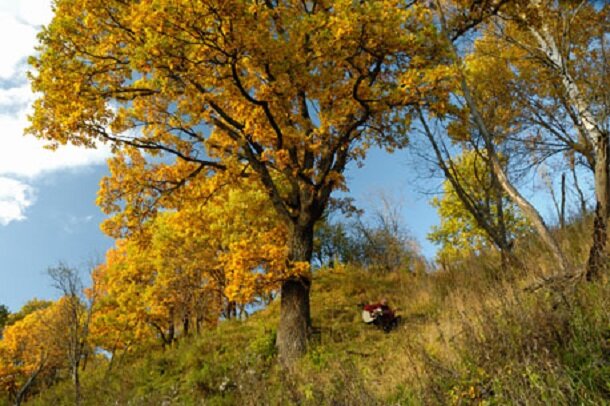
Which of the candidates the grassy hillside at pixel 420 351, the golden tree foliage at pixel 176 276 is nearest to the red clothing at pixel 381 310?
the grassy hillside at pixel 420 351

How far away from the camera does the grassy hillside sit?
152 inches

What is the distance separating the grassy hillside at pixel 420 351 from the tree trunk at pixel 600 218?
0.41 m

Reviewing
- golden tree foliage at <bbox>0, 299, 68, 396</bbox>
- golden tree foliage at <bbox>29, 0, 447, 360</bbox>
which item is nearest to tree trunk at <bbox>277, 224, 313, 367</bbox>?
golden tree foliage at <bbox>29, 0, 447, 360</bbox>

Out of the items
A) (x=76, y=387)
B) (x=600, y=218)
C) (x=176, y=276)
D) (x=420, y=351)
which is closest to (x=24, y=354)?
(x=176, y=276)

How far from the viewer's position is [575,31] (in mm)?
11531

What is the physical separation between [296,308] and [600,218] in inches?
245

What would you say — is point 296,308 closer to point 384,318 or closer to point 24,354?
point 384,318

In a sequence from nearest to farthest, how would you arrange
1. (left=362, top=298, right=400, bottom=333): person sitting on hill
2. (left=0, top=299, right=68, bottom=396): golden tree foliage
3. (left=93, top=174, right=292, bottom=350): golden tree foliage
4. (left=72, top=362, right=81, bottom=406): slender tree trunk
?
(left=362, top=298, right=400, bottom=333): person sitting on hill
(left=72, top=362, right=81, bottom=406): slender tree trunk
(left=93, top=174, right=292, bottom=350): golden tree foliage
(left=0, top=299, right=68, bottom=396): golden tree foliage

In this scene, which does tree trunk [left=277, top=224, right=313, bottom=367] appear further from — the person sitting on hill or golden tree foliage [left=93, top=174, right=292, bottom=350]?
golden tree foliage [left=93, top=174, right=292, bottom=350]

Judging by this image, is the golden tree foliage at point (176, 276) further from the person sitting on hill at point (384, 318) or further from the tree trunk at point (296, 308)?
the person sitting on hill at point (384, 318)

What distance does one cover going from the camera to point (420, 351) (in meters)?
5.45

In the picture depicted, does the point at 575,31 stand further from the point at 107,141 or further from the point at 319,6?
the point at 107,141

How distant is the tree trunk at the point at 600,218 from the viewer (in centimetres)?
556

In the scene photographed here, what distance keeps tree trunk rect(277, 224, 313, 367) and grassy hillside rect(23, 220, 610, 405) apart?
0.38 meters
